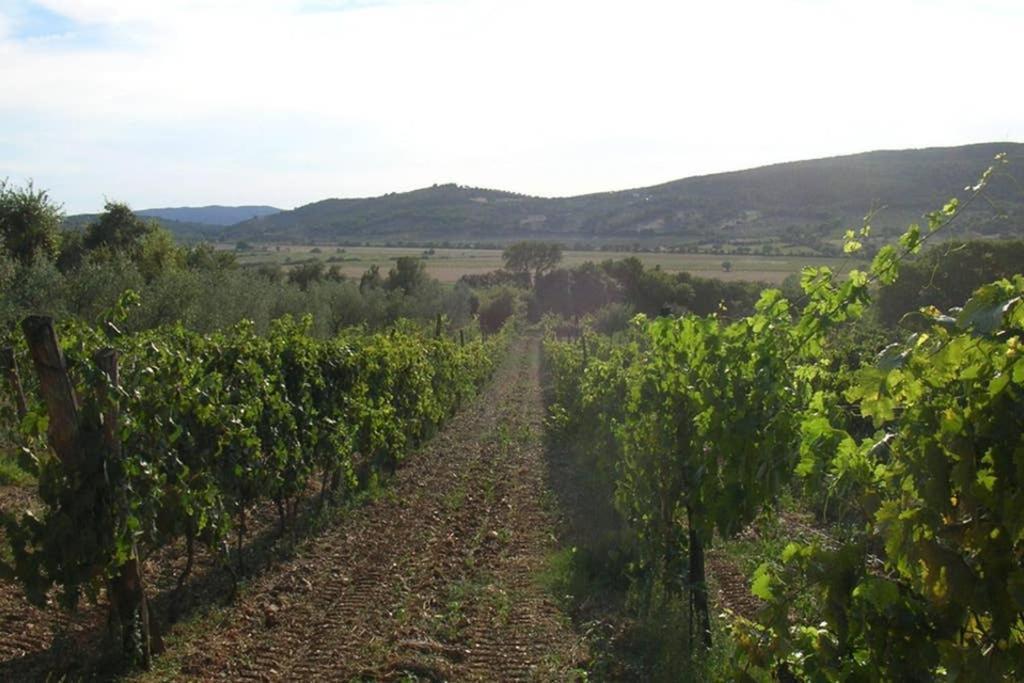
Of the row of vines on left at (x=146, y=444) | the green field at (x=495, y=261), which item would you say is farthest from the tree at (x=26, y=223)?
the green field at (x=495, y=261)

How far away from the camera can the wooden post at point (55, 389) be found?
549cm

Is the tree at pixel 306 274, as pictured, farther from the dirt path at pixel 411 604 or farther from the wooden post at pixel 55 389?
the wooden post at pixel 55 389

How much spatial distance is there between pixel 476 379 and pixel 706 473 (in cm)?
2421

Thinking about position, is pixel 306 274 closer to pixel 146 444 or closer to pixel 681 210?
pixel 146 444

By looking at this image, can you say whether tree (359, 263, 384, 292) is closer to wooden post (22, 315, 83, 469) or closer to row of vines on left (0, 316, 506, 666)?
row of vines on left (0, 316, 506, 666)

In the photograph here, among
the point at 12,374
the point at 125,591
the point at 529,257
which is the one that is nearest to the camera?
the point at 125,591

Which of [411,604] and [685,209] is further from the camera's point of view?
[685,209]

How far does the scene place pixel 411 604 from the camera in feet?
26.3

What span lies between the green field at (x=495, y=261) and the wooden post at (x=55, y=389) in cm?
4685

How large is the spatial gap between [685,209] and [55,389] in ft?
369

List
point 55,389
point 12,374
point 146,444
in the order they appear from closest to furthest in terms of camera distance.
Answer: point 55,389
point 146,444
point 12,374

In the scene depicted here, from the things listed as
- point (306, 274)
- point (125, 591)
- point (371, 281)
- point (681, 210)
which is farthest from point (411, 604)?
point (681, 210)

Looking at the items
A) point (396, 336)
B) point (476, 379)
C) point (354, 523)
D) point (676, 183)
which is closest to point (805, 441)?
point (354, 523)

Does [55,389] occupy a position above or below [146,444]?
above
